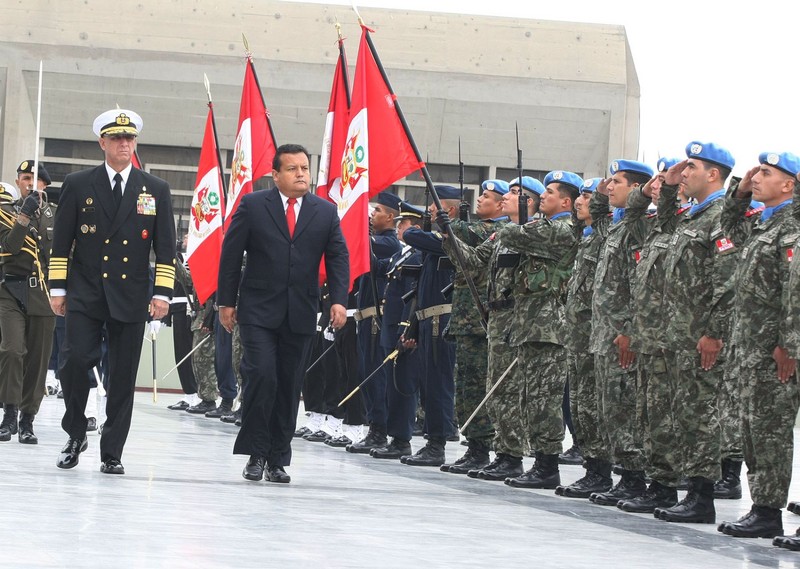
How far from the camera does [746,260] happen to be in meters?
6.91

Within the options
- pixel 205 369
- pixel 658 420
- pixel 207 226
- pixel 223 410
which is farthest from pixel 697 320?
pixel 205 369

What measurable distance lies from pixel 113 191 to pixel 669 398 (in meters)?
3.31

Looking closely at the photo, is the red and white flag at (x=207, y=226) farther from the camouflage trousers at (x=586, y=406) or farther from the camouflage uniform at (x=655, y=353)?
the camouflage uniform at (x=655, y=353)

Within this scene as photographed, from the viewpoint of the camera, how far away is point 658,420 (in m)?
7.52

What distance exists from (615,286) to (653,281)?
0.59 m

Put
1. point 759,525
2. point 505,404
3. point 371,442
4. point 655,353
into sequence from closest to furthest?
point 759,525 < point 655,353 < point 505,404 < point 371,442

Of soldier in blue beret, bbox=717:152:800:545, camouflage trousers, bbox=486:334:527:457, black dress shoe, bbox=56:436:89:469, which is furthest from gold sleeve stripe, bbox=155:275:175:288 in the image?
soldier in blue beret, bbox=717:152:800:545

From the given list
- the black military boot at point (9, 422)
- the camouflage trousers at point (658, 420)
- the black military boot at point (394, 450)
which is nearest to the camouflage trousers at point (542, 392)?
the camouflage trousers at point (658, 420)

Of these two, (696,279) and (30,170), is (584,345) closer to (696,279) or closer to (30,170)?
(696,279)

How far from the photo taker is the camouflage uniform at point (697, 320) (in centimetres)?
727

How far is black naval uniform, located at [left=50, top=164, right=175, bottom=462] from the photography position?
8.12 meters

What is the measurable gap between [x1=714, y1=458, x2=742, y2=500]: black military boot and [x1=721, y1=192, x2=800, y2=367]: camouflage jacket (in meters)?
2.32

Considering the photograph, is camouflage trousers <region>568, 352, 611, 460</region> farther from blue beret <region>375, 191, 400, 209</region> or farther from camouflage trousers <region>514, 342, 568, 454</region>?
blue beret <region>375, 191, 400, 209</region>

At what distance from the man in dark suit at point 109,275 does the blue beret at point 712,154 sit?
117 inches
